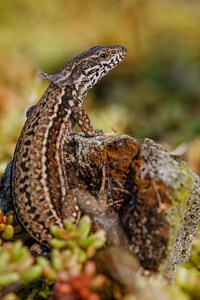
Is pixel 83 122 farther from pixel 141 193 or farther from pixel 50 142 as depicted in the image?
pixel 141 193

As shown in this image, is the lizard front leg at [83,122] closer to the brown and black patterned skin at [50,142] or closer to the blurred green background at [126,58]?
the brown and black patterned skin at [50,142]

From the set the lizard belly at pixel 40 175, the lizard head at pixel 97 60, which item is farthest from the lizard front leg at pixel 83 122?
the lizard head at pixel 97 60

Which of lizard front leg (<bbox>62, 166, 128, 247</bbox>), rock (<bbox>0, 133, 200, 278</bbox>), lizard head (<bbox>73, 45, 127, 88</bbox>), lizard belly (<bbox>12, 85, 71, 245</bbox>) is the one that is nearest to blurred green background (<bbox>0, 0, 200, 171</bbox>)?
lizard head (<bbox>73, 45, 127, 88</bbox>)

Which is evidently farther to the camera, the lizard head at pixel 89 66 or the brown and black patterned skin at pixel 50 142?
the lizard head at pixel 89 66

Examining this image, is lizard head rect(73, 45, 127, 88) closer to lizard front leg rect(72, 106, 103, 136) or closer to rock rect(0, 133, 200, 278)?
lizard front leg rect(72, 106, 103, 136)

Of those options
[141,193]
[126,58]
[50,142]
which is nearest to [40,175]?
[50,142]

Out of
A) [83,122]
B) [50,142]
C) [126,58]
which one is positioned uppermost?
[126,58]

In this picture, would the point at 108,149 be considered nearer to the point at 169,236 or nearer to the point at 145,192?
the point at 145,192
